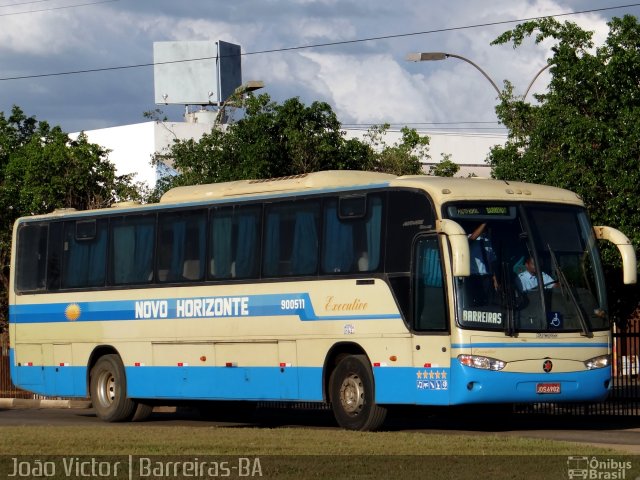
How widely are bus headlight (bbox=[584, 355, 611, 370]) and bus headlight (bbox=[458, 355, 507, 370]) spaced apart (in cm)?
138

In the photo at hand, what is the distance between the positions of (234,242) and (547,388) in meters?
5.62

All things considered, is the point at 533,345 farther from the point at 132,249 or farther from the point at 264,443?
the point at 132,249

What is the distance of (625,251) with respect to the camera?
62.6ft

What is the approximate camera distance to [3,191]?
41094 millimetres

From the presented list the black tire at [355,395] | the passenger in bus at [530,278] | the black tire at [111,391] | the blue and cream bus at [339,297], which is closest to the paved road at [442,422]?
the black tire at [111,391]

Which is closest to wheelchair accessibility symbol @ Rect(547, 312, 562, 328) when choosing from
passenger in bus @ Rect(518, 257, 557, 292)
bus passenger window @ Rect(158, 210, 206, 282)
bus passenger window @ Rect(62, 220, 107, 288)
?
passenger in bus @ Rect(518, 257, 557, 292)

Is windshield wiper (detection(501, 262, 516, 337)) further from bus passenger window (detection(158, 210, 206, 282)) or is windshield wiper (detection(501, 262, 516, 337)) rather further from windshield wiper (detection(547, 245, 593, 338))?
bus passenger window (detection(158, 210, 206, 282))

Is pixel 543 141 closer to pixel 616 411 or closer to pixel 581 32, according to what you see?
pixel 581 32

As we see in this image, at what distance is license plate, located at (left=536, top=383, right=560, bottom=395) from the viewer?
1855 centimetres

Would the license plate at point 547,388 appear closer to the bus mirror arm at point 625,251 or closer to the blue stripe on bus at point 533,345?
the blue stripe on bus at point 533,345

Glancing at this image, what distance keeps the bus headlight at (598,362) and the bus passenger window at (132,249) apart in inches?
300

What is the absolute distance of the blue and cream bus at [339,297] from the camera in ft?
60.4

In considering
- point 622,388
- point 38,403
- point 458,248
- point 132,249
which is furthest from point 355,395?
point 38,403

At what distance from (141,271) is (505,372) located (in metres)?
7.42
